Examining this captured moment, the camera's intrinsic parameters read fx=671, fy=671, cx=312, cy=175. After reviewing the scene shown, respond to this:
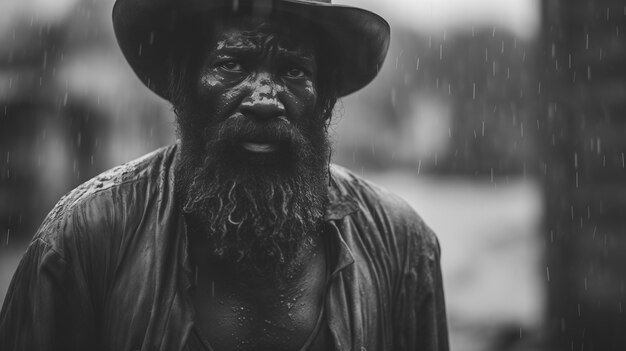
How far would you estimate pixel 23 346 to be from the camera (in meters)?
2.00

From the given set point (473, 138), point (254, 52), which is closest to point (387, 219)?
point (254, 52)


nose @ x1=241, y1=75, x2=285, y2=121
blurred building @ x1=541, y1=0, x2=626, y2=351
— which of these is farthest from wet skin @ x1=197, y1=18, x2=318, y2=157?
blurred building @ x1=541, y1=0, x2=626, y2=351

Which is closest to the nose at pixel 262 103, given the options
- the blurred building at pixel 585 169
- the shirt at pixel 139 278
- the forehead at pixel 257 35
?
the forehead at pixel 257 35

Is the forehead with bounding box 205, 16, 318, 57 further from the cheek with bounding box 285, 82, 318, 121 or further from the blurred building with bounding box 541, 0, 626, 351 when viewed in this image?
the blurred building with bounding box 541, 0, 626, 351

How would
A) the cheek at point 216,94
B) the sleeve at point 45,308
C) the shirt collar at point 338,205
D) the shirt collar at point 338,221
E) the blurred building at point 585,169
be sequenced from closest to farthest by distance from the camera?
the sleeve at point 45,308
the cheek at point 216,94
the shirt collar at point 338,221
the shirt collar at point 338,205
the blurred building at point 585,169

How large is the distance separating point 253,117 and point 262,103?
56 millimetres

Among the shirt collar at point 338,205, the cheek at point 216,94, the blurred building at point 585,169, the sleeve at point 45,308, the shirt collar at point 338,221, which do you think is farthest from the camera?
the blurred building at point 585,169

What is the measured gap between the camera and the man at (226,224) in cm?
203

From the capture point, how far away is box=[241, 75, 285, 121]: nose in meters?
2.04

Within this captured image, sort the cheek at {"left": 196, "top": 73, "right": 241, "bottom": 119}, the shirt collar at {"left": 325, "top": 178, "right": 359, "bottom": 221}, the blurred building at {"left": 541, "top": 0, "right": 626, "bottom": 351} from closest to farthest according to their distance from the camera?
the cheek at {"left": 196, "top": 73, "right": 241, "bottom": 119}, the shirt collar at {"left": 325, "top": 178, "right": 359, "bottom": 221}, the blurred building at {"left": 541, "top": 0, "right": 626, "bottom": 351}

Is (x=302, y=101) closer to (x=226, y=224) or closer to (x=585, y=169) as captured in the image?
(x=226, y=224)

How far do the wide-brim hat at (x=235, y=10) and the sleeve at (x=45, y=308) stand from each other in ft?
2.38

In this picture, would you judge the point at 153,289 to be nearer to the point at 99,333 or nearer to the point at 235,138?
the point at 99,333

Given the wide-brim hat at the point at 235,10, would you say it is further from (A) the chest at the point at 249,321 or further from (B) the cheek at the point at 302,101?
(A) the chest at the point at 249,321
